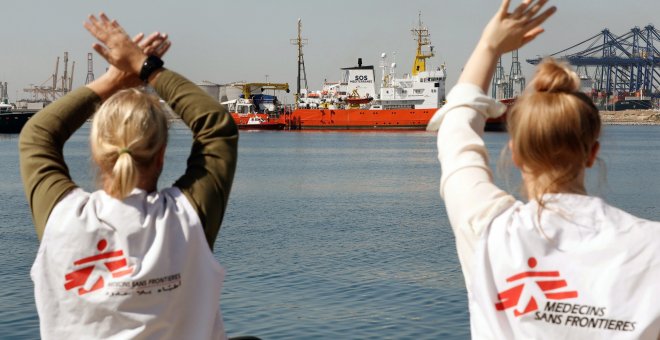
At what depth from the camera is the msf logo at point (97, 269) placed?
62.5 inches

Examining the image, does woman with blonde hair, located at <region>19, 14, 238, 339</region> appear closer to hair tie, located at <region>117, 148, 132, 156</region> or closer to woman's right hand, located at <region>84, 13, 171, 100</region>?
hair tie, located at <region>117, 148, 132, 156</region>

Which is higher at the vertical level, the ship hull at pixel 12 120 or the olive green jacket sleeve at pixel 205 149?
the olive green jacket sleeve at pixel 205 149

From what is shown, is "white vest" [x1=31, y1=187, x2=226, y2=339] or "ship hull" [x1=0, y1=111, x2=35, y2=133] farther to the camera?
"ship hull" [x1=0, y1=111, x2=35, y2=133]

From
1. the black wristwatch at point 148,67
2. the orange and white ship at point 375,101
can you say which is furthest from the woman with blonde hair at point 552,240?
the orange and white ship at point 375,101

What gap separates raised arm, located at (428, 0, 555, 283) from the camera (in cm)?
146

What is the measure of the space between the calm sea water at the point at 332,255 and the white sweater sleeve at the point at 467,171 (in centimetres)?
24

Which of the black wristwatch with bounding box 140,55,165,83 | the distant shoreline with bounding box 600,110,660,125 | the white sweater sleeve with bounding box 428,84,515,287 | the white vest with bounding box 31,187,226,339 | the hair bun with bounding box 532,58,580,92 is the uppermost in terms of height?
the black wristwatch with bounding box 140,55,165,83

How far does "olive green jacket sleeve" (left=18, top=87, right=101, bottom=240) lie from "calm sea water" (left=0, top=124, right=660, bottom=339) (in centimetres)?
9

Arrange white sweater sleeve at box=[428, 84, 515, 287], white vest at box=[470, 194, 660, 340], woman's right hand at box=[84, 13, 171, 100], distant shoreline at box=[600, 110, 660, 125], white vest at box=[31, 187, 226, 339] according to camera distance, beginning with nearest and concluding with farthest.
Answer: white vest at box=[470, 194, 660, 340], white sweater sleeve at box=[428, 84, 515, 287], white vest at box=[31, 187, 226, 339], woman's right hand at box=[84, 13, 171, 100], distant shoreline at box=[600, 110, 660, 125]

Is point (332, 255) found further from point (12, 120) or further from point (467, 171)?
point (12, 120)

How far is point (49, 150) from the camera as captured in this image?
1.78 m

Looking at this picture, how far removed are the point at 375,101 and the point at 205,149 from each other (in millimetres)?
59685

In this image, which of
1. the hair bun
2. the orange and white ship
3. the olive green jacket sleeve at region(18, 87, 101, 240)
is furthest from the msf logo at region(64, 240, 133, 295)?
the orange and white ship

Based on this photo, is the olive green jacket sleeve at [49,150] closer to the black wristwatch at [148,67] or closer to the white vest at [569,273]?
the black wristwatch at [148,67]
